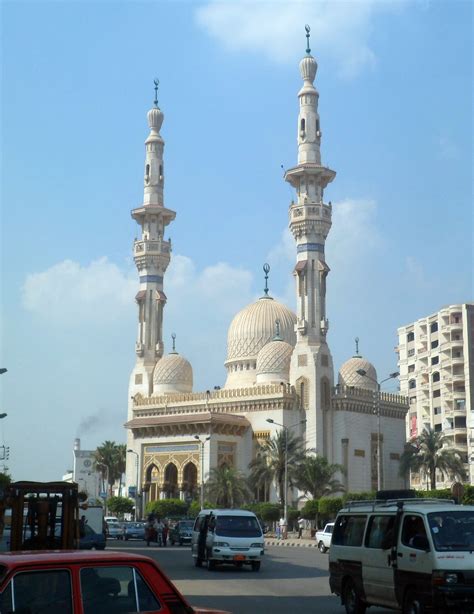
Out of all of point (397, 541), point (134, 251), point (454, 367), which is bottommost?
point (397, 541)

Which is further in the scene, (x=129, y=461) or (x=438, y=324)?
(x=438, y=324)

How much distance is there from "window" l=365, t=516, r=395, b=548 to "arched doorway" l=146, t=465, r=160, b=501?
52709 mm

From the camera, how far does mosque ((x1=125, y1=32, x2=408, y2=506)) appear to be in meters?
59.2

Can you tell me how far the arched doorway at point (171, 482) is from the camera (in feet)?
208

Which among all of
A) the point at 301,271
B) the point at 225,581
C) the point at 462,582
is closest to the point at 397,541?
the point at 462,582

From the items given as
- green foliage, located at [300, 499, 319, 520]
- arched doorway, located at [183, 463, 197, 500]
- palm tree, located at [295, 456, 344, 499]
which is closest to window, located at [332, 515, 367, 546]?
green foliage, located at [300, 499, 319, 520]

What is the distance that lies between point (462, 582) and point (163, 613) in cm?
551

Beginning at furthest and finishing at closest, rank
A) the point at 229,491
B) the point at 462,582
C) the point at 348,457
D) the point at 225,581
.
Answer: the point at 348,457 → the point at 229,491 → the point at 225,581 → the point at 462,582

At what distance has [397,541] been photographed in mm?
11453

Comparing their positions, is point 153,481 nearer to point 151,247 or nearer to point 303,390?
point 303,390

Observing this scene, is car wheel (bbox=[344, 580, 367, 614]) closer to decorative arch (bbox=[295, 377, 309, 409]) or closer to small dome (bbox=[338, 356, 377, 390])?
decorative arch (bbox=[295, 377, 309, 409])

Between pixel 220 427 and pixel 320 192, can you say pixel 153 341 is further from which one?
pixel 320 192

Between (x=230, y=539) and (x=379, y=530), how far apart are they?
10.3 metres

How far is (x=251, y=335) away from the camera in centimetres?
6912
